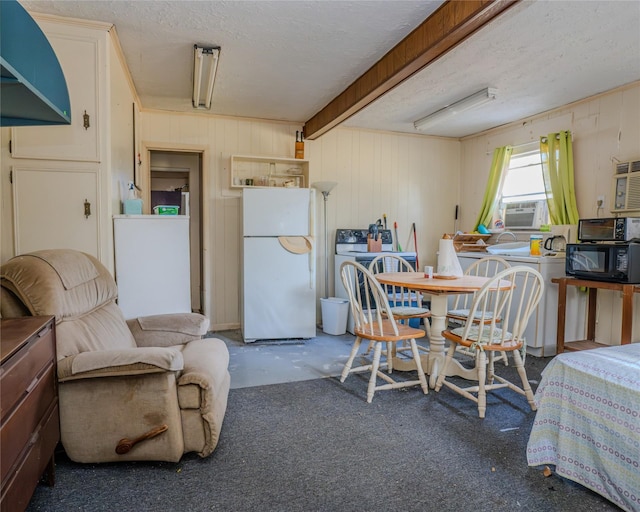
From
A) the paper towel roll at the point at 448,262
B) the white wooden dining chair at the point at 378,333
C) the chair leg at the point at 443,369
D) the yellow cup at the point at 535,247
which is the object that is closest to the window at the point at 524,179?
the yellow cup at the point at 535,247

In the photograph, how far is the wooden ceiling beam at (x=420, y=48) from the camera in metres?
2.04

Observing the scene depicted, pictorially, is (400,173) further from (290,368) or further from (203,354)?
(203,354)

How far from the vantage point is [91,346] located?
6.32ft

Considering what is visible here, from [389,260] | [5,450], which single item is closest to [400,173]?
[389,260]

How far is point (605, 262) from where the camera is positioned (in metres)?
3.14

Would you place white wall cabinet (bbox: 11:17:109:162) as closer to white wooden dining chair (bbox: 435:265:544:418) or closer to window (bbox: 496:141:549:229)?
white wooden dining chair (bbox: 435:265:544:418)

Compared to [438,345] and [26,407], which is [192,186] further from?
[26,407]

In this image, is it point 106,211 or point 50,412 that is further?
point 106,211

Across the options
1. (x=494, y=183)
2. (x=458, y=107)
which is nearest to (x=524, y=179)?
(x=494, y=183)

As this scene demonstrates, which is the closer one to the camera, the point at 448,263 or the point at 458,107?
the point at 448,263

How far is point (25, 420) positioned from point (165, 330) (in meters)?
1.13

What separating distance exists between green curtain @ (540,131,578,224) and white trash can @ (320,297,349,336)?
7.79 feet

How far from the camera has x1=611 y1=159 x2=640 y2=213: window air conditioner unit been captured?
333cm

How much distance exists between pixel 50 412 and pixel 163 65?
2.65 m
